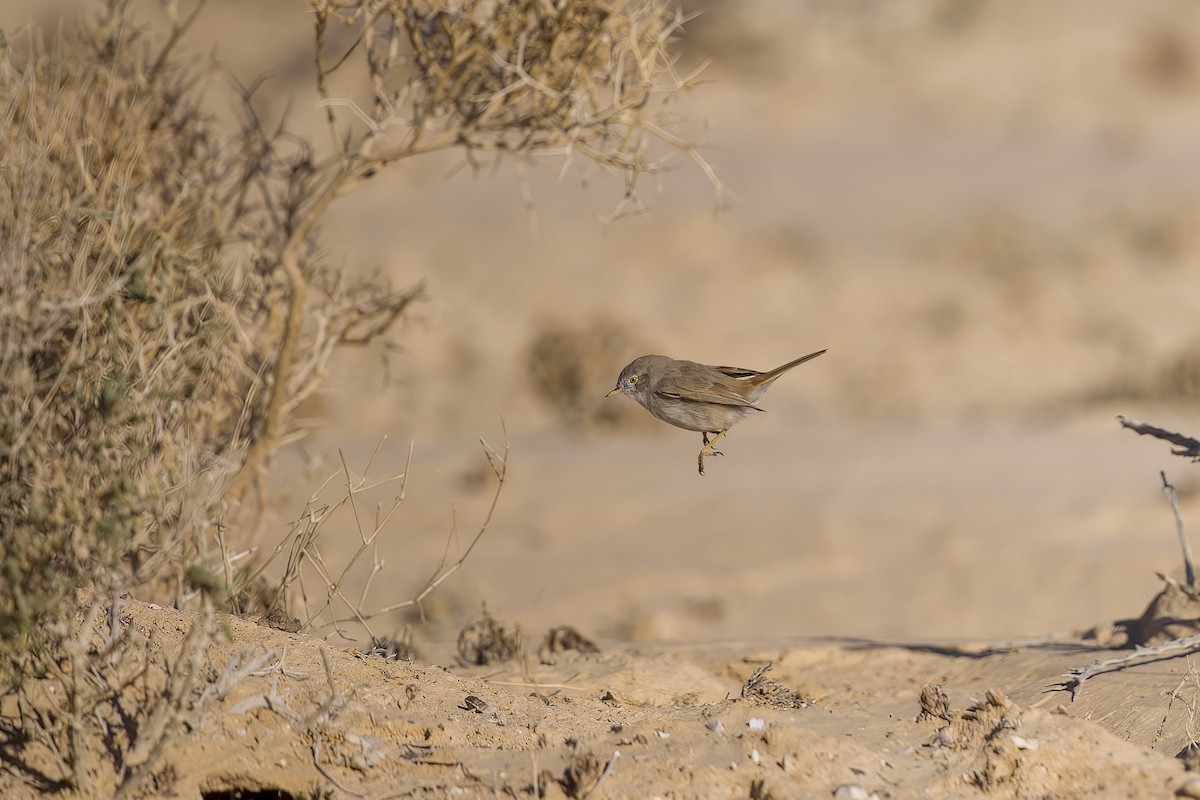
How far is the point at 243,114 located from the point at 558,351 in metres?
7.29

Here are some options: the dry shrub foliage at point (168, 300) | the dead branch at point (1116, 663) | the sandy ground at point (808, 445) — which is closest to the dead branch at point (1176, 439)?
the dead branch at point (1116, 663)

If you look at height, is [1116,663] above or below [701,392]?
below

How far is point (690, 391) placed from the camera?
3959 mm

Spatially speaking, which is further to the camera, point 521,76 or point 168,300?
point 521,76

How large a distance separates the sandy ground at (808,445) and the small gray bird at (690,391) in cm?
44

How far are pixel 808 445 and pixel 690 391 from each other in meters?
8.29

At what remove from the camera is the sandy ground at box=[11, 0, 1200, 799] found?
3793 millimetres

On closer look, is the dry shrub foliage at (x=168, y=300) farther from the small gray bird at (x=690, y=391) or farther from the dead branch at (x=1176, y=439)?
the dead branch at (x=1176, y=439)

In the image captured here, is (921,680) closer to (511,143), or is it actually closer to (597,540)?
(511,143)

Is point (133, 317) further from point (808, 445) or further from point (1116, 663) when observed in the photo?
point (808, 445)

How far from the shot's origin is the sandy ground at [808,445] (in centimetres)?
379

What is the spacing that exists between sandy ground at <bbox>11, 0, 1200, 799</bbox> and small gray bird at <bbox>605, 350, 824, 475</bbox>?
44 cm

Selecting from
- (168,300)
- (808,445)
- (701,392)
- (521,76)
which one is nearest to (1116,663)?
(701,392)

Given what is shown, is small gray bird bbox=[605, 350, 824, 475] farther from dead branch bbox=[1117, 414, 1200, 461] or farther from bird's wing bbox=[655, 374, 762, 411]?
dead branch bbox=[1117, 414, 1200, 461]
